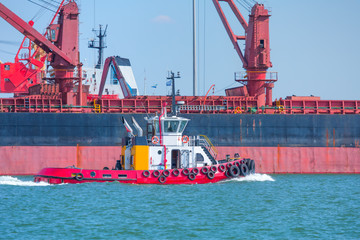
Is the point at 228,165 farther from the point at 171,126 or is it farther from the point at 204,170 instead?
the point at 171,126

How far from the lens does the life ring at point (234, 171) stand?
30.5 m

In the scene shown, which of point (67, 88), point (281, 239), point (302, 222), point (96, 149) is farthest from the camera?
point (67, 88)

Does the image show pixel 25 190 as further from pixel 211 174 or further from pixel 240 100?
pixel 240 100

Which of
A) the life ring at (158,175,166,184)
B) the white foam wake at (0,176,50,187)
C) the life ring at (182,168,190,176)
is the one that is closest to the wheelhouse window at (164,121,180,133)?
the life ring at (182,168,190,176)

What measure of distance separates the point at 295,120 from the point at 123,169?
1371 cm

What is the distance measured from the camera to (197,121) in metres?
38.4

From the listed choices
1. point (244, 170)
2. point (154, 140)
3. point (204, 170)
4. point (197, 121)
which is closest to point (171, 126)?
point (154, 140)

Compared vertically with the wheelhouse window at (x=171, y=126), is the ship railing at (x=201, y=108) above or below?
above

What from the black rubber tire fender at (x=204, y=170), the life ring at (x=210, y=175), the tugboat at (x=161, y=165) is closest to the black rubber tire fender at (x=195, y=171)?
the tugboat at (x=161, y=165)

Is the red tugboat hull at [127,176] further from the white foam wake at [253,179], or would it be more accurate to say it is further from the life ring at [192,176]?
the white foam wake at [253,179]

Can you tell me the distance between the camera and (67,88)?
4000 centimetres

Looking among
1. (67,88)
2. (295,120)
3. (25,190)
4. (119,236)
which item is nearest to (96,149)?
(67,88)

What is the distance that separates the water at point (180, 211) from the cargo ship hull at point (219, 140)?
5.06 meters

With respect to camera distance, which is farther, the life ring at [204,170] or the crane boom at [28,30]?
the crane boom at [28,30]
